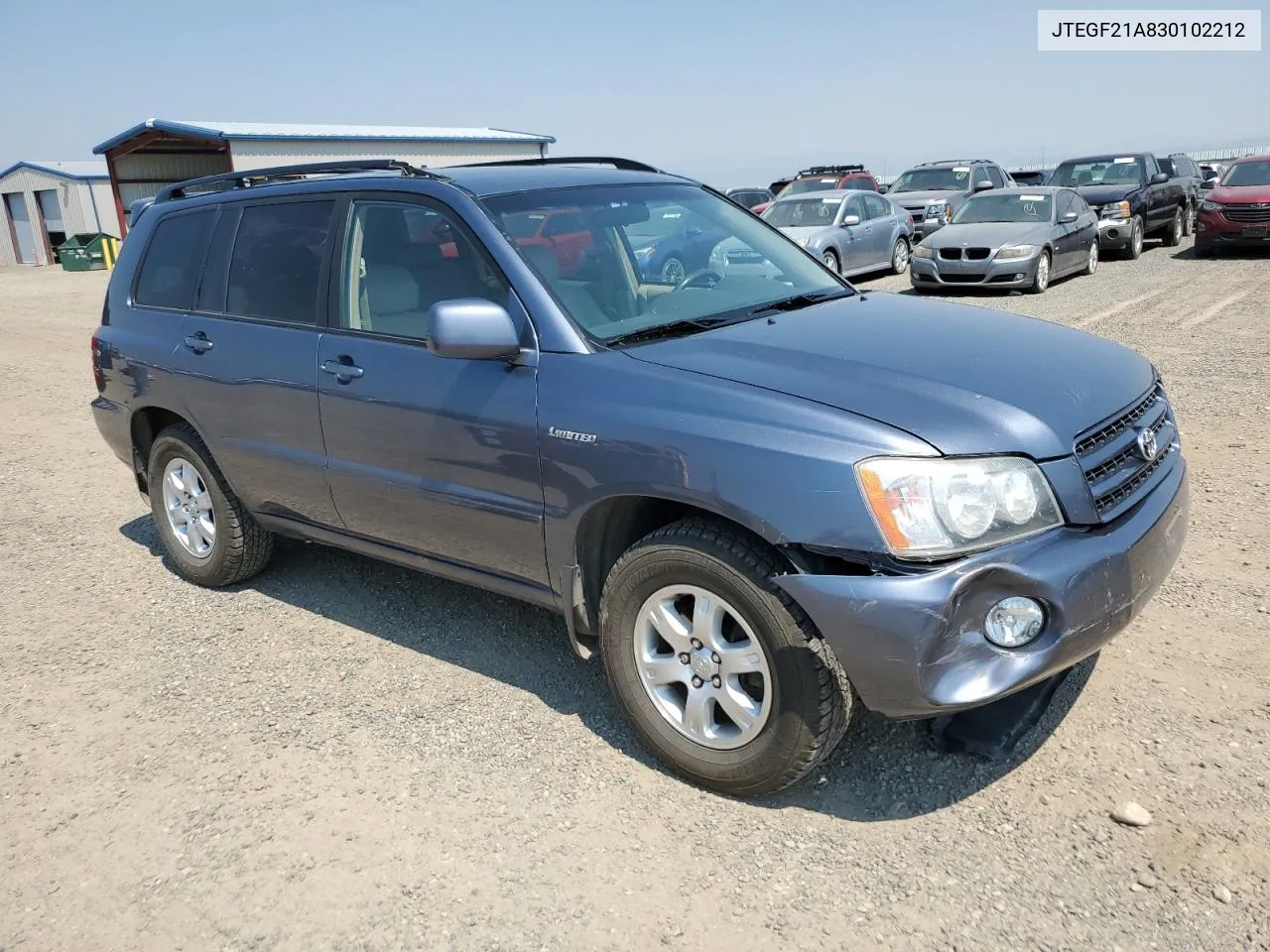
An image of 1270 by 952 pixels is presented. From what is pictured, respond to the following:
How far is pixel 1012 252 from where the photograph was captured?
542 inches

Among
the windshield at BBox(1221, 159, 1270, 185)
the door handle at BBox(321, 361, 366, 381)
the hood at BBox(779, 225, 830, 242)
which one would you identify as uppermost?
the door handle at BBox(321, 361, 366, 381)

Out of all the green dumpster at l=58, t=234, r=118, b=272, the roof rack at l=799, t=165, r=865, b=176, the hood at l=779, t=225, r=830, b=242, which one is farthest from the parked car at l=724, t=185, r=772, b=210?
the green dumpster at l=58, t=234, r=118, b=272

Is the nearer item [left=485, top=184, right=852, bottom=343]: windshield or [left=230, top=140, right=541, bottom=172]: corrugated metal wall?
[left=485, top=184, right=852, bottom=343]: windshield

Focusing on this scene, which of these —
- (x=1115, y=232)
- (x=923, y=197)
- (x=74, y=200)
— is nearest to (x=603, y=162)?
(x=1115, y=232)

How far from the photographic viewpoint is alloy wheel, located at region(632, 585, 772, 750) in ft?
10.0

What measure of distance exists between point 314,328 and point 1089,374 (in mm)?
2880

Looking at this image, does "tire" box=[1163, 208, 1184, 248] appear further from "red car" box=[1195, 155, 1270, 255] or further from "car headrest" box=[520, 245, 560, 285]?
"car headrest" box=[520, 245, 560, 285]

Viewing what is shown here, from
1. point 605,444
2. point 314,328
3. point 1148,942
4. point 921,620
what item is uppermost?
point 314,328

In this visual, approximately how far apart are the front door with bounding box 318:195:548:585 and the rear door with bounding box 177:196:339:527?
0.15 m

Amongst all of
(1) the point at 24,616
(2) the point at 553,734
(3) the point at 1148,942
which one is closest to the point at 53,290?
(1) the point at 24,616

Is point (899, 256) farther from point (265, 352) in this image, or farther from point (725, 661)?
point (725, 661)

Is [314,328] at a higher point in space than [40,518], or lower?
higher

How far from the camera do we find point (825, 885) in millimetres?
2801

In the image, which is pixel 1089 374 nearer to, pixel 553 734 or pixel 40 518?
pixel 553 734
